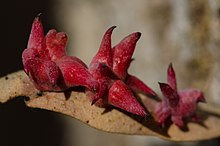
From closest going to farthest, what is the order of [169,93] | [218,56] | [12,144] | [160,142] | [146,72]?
1. [169,93]
2. [218,56]
3. [160,142]
4. [146,72]
5. [12,144]

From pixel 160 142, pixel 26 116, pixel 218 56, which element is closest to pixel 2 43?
pixel 26 116

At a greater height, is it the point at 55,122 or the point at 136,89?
the point at 136,89

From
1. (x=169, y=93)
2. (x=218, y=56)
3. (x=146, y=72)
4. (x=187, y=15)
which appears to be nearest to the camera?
(x=169, y=93)

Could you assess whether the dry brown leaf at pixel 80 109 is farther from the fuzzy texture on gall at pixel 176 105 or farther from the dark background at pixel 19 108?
the dark background at pixel 19 108

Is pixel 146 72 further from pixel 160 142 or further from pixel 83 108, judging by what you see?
pixel 83 108

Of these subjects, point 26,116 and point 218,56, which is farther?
point 26,116

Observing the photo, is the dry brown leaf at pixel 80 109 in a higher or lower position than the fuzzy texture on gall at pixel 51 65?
lower

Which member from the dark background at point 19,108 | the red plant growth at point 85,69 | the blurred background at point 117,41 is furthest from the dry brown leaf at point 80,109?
the dark background at point 19,108

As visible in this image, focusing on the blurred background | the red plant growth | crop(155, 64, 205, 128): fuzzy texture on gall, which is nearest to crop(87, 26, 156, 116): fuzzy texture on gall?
the red plant growth
